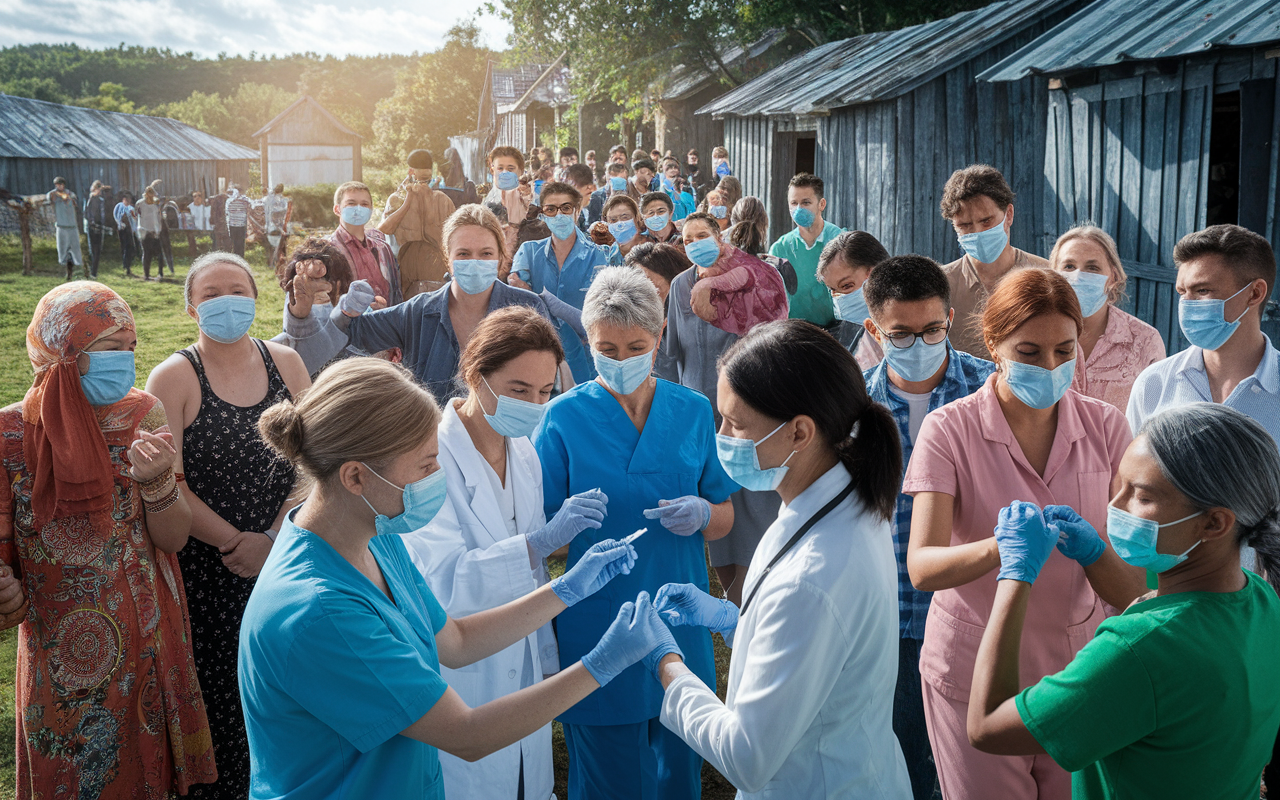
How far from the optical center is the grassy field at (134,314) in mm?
4109

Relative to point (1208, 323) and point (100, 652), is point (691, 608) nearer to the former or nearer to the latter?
point (100, 652)

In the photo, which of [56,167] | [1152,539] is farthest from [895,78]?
[56,167]

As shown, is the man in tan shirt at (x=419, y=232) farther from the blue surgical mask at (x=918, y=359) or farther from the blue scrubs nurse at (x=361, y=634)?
the blue scrubs nurse at (x=361, y=634)

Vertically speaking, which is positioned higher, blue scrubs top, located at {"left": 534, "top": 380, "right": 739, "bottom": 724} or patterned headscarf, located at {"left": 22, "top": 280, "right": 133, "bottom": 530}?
patterned headscarf, located at {"left": 22, "top": 280, "right": 133, "bottom": 530}

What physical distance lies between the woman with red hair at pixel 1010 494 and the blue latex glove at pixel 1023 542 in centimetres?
27

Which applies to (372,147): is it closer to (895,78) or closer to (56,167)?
(56,167)

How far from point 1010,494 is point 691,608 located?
96 centimetres

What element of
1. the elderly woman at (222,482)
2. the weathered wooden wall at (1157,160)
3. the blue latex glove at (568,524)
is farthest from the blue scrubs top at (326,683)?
the weathered wooden wall at (1157,160)

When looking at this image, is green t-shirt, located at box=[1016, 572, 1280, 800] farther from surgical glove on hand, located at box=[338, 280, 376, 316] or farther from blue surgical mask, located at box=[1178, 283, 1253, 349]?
surgical glove on hand, located at box=[338, 280, 376, 316]

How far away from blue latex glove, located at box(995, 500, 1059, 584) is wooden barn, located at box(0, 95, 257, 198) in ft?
102

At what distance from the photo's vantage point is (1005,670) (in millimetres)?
1875

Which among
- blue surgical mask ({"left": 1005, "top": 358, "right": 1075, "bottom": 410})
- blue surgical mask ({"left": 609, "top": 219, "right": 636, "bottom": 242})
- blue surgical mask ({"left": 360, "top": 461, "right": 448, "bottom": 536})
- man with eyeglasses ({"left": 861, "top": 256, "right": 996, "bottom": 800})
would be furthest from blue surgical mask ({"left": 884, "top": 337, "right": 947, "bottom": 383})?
blue surgical mask ({"left": 609, "top": 219, "right": 636, "bottom": 242})

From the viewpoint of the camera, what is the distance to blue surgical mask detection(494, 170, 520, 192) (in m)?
8.17

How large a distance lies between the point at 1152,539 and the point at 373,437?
5.37ft
